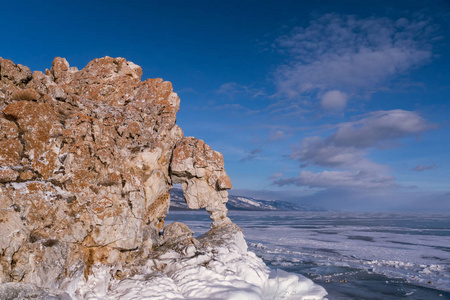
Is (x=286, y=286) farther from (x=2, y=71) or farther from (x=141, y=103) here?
(x=2, y=71)

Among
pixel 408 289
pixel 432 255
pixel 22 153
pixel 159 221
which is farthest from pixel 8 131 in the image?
pixel 432 255

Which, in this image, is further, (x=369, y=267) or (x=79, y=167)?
(x=369, y=267)

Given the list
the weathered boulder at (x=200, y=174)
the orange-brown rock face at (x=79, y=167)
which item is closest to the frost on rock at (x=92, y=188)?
the orange-brown rock face at (x=79, y=167)

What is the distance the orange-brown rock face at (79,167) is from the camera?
8367mm

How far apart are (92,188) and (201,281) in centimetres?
500

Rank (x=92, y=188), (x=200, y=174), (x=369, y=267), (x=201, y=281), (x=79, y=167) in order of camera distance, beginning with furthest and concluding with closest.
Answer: (x=369, y=267), (x=200, y=174), (x=201, y=281), (x=92, y=188), (x=79, y=167)

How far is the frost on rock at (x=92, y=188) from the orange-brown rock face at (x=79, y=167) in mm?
31

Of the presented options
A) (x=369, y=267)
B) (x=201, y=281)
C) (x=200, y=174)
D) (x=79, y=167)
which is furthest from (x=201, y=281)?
(x=369, y=267)

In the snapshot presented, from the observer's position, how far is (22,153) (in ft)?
29.0

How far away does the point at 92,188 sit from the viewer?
10359mm

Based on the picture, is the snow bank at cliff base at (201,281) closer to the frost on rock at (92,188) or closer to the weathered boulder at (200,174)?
the frost on rock at (92,188)

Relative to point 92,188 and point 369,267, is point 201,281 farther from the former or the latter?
point 369,267

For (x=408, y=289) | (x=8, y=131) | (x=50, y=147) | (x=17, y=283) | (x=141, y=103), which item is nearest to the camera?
(x=17, y=283)

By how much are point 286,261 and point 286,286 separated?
8.75m
